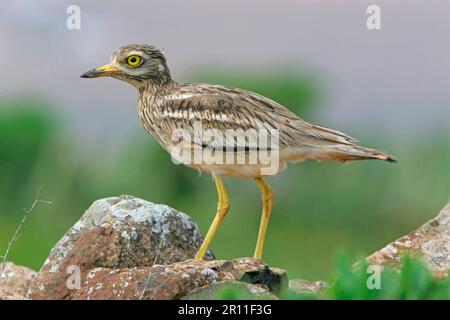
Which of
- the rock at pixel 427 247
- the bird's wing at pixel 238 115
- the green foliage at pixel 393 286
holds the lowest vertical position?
the rock at pixel 427 247

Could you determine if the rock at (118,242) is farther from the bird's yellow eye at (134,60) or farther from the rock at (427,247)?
the rock at (427,247)

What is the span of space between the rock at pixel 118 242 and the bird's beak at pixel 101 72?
1371 mm

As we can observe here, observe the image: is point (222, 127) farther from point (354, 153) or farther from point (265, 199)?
point (354, 153)

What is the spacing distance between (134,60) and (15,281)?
3197 millimetres

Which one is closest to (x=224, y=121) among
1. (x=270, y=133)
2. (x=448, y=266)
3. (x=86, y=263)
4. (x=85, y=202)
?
(x=270, y=133)

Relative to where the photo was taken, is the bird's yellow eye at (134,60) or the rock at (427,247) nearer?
the rock at (427,247)

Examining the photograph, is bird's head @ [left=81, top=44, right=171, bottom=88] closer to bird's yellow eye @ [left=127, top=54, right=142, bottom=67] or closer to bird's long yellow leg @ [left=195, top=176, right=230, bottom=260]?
bird's yellow eye @ [left=127, top=54, right=142, bottom=67]

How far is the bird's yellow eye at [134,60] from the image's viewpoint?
36.1 ft

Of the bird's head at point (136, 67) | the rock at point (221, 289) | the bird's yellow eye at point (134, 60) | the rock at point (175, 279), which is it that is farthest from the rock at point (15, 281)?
the rock at point (221, 289)

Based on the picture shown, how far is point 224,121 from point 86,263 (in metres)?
2.14

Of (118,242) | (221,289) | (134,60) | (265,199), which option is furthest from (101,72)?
(221,289)

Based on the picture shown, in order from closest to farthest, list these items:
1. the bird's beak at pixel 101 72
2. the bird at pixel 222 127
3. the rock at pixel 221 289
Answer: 1. the rock at pixel 221 289
2. the bird at pixel 222 127
3. the bird's beak at pixel 101 72

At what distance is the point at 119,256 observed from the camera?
957 centimetres
